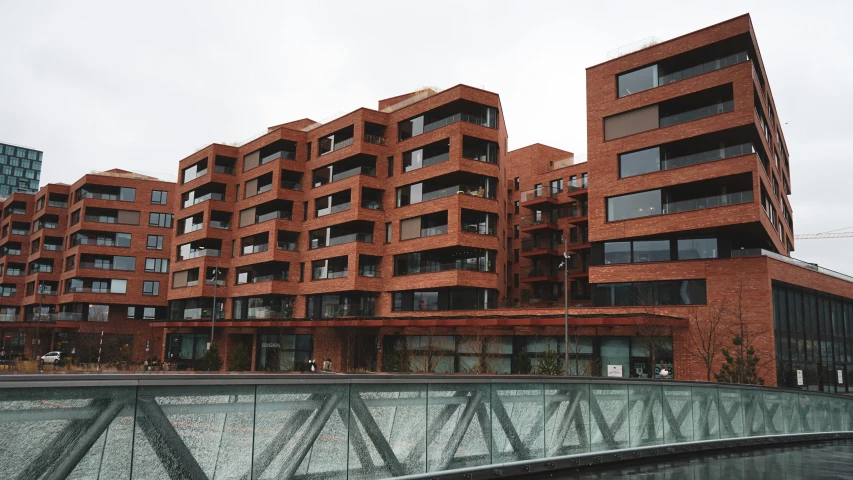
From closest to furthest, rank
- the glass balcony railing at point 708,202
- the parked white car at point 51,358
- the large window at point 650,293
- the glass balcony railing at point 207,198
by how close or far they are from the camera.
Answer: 1. the glass balcony railing at point 708,202
2. the large window at point 650,293
3. the parked white car at point 51,358
4. the glass balcony railing at point 207,198

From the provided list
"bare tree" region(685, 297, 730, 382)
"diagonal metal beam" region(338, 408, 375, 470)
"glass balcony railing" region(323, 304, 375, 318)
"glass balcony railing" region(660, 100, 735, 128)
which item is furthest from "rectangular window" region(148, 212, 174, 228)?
"diagonal metal beam" region(338, 408, 375, 470)

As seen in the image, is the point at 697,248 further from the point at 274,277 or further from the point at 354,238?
the point at 274,277

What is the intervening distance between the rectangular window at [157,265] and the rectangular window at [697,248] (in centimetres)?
6090

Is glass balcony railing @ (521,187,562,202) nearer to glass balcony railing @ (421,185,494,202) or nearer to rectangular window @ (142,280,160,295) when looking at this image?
glass balcony railing @ (421,185,494,202)

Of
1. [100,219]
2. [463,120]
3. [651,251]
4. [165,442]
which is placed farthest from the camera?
[100,219]

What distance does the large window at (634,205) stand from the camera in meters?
40.4

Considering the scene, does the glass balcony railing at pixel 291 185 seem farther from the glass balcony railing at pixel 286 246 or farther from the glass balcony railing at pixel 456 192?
the glass balcony railing at pixel 456 192

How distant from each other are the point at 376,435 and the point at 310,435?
0.87 m

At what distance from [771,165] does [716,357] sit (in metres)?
18.0

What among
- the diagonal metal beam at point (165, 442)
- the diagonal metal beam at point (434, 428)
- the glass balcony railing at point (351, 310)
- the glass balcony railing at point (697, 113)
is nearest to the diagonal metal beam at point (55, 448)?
the diagonal metal beam at point (165, 442)

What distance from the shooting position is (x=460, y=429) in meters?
8.28

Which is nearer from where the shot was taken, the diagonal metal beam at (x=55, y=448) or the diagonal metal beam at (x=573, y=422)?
the diagonal metal beam at (x=55, y=448)

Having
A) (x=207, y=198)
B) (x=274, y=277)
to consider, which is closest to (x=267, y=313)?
(x=274, y=277)

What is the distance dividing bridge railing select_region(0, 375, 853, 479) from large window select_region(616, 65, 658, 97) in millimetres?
34328
